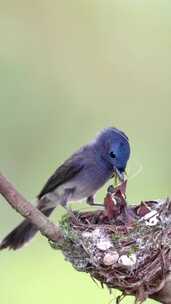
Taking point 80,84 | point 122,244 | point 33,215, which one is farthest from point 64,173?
point 80,84

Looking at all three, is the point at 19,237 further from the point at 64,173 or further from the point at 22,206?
the point at 22,206

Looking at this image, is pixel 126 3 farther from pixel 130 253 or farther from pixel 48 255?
pixel 130 253

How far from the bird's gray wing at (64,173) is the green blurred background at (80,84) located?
3.11 feet

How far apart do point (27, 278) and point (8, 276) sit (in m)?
0.12

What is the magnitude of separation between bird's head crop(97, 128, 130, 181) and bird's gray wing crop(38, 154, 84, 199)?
0.14 m

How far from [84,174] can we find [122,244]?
0.97m

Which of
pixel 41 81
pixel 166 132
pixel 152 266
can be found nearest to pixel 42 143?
pixel 41 81

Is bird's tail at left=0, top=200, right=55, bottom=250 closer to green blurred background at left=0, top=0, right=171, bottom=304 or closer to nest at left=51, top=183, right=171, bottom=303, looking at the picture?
nest at left=51, top=183, right=171, bottom=303

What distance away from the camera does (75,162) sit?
13.9ft

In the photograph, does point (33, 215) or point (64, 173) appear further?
point (64, 173)

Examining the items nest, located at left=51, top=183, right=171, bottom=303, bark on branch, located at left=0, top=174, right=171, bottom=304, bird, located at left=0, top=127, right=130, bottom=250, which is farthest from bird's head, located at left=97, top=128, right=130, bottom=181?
bark on branch, located at left=0, top=174, right=171, bottom=304

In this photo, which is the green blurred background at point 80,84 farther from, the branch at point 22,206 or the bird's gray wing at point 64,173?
the branch at point 22,206

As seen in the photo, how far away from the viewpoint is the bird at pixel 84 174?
4059 mm

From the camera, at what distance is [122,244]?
328cm
